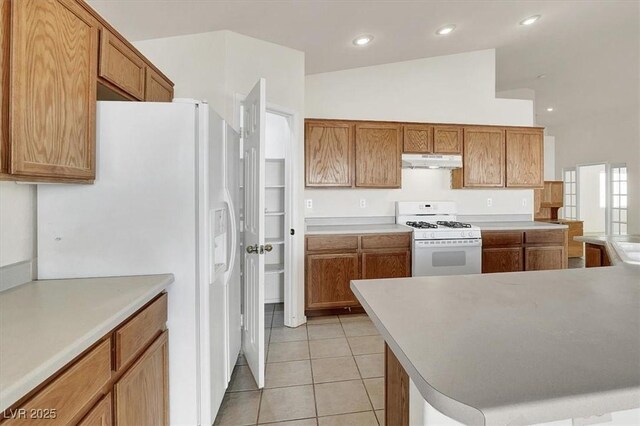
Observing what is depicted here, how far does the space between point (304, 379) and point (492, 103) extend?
12.8ft

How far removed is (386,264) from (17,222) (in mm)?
2866

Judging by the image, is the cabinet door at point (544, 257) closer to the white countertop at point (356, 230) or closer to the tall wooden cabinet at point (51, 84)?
the white countertop at point (356, 230)

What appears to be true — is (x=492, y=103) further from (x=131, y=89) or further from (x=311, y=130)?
(x=131, y=89)

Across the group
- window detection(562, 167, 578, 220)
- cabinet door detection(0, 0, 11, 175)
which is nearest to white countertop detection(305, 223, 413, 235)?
cabinet door detection(0, 0, 11, 175)

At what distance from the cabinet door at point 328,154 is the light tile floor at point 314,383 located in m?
1.54

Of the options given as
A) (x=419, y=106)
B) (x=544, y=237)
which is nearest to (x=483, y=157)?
(x=419, y=106)

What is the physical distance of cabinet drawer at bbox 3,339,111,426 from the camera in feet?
2.45

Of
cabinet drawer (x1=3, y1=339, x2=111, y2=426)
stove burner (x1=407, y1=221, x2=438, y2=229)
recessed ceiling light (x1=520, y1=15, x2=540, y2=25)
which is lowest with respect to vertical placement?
cabinet drawer (x1=3, y1=339, x2=111, y2=426)

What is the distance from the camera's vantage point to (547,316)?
90 centimetres

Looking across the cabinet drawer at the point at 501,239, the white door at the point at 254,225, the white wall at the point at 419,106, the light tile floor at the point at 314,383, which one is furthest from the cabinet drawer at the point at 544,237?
the white door at the point at 254,225

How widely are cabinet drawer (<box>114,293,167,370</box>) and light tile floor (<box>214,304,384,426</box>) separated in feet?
2.74

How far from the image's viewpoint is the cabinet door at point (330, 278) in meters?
3.21

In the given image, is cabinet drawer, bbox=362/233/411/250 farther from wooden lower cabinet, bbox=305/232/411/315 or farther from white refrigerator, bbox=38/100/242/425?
white refrigerator, bbox=38/100/242/425

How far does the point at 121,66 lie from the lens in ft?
5.41
